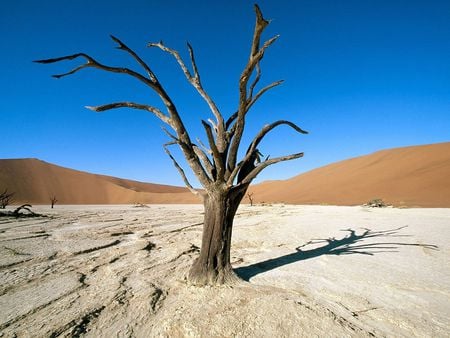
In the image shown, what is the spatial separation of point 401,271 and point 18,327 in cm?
495

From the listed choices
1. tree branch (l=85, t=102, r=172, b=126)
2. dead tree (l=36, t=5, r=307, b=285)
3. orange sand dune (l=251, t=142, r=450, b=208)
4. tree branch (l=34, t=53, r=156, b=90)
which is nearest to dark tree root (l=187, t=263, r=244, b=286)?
dead tree (l=36, t=5, r=307, b=285)

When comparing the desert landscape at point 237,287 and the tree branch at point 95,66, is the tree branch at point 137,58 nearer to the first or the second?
the tree branch at point 95,66

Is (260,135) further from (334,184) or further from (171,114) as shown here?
(334,184)

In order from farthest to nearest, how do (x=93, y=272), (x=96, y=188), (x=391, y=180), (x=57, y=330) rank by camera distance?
(x=96, y=188) → (x=391, y=180) → (x=93, y=272) → (x=57, y=330)

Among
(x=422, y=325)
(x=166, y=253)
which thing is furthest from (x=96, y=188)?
(x=422, y=325)

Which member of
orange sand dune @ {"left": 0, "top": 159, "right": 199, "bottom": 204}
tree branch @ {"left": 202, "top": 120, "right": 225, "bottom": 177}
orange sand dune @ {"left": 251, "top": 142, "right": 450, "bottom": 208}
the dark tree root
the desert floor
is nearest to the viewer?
the desert floor

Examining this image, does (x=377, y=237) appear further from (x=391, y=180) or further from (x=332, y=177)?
(x=332, y=177)

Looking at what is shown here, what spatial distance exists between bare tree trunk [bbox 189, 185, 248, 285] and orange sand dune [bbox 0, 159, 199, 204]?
168 feet

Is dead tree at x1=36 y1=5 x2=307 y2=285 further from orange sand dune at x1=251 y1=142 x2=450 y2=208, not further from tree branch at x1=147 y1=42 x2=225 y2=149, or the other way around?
orange sand dune at x1=251 y1=142 x2=450 y2=208

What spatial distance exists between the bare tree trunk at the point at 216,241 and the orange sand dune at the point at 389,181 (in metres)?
23.1

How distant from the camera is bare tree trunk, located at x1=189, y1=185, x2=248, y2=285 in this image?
3.39m

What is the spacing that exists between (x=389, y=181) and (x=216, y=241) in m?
36.0

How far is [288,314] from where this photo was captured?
2.53 meters

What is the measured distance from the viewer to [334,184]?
4100 cm
